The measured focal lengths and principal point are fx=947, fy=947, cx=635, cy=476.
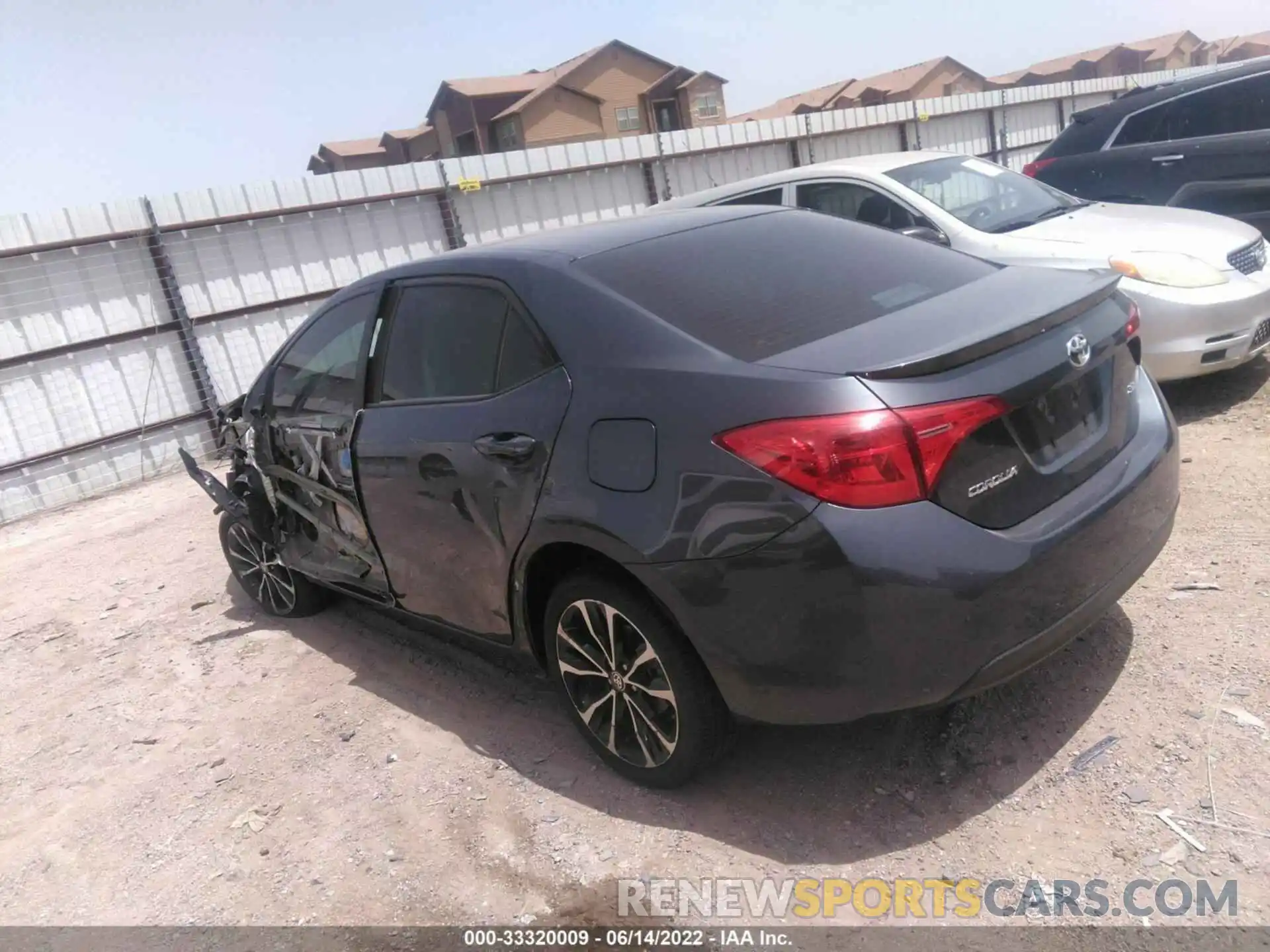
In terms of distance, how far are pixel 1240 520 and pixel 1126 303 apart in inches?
61.0

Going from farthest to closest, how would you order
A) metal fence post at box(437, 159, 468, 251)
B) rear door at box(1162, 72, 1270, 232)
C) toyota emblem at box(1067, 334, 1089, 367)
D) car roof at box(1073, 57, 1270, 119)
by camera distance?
metal fence post at box(437, 159, 468, 251)
car roof at box(1073, 57, 1270, 119)
rear door at box(1162, 72, 1270, 232)
toyota emblem at box(1067, 334, 1089, 367)

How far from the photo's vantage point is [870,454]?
2264 millimetres

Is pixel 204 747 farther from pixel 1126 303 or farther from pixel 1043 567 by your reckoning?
pixel 1126 303

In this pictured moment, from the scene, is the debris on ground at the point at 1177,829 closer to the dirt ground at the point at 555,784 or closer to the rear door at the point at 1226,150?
the dirt ground at the point at 555,784

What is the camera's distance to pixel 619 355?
274 centimetres

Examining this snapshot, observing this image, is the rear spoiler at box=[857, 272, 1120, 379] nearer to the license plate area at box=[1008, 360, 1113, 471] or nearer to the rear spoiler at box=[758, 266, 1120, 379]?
the rear spoiler at box=[758, 266, 1120, 379]

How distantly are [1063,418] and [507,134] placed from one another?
129ft

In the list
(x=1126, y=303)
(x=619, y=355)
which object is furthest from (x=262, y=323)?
(x=1126, y=303)

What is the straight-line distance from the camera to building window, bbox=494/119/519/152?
125 ft

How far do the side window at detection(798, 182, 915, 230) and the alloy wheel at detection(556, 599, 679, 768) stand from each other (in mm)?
3982

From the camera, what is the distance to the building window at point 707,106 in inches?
1695

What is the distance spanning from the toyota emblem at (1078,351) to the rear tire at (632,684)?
1325 mm

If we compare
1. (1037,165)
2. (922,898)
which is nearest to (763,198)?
(1037,165)

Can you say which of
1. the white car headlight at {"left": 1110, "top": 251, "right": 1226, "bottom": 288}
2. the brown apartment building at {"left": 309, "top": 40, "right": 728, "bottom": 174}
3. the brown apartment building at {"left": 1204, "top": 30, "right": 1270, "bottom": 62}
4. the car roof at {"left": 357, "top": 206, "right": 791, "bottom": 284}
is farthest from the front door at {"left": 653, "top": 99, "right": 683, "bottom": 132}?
the car roof at {"left": 357, "top": 206, "right": 791, "bottom": 284}
